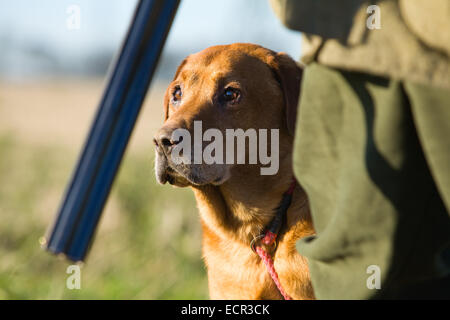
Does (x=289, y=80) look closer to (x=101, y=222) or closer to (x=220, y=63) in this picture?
(x=220, y=63)

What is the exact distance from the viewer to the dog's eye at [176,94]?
2.44 meters

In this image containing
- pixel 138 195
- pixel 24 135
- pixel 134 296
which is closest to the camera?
pixel 134 296

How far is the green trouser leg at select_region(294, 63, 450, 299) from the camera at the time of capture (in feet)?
3.59

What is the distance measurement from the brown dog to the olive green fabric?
103 centimetres

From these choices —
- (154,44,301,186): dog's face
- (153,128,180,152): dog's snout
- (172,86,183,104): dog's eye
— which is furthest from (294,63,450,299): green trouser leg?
(172,86,183,104): dog's eye

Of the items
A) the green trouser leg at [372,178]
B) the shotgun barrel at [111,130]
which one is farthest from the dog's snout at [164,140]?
the green trouser leg at [372,178]

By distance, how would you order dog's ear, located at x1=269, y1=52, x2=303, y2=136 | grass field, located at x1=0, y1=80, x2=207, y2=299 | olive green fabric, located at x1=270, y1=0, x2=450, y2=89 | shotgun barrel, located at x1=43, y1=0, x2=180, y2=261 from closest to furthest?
olive green fabric, located at x1=270, y1=0, x2=450, y2=89 < shotgun barrel, located at x1=43, y1=0, x2=180, y2=261 < dog's ear, located at x1=269, y1=52, x2=303, y2=136 < grass field, located at x1=0, y1=80, x2=207, y2=299

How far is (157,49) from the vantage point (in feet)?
4.27

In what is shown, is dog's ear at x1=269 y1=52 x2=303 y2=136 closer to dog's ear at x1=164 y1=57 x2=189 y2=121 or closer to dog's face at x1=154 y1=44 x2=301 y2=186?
dog's face at x1=154 y1=44 x2=301 y2=186

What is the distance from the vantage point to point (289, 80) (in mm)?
2389
